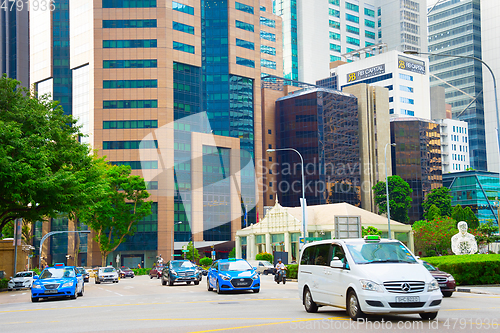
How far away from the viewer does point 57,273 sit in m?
26.9

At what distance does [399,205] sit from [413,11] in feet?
298

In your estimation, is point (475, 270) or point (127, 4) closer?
point (475, 270)

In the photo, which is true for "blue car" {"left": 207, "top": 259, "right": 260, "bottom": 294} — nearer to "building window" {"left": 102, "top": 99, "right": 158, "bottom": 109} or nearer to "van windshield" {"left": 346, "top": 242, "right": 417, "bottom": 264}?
"van windshield" {"left": 346, "top": 242, "right": 417, "bottom": 264}

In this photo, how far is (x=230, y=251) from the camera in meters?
103

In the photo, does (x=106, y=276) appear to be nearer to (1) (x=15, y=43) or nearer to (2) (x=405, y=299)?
(2) (x=405, y=299)

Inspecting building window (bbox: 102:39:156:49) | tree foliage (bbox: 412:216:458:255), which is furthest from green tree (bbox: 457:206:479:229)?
building window (bbox: 102:39:156:49)

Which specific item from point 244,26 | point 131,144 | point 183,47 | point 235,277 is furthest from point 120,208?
point 235,277

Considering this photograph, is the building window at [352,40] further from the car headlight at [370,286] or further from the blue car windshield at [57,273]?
the car headlight at [370,286]

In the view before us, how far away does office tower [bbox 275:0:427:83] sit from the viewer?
168 m

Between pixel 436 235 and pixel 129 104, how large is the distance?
52.8 m

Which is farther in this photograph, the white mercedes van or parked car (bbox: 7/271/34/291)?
parked car (bbox: 7/271/34/291)

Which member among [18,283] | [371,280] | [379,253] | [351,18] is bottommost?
[18,283]

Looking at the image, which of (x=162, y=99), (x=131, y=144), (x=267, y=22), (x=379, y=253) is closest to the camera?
(x=379, y=253)

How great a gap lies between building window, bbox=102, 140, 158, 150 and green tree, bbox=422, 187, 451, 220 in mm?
60821
